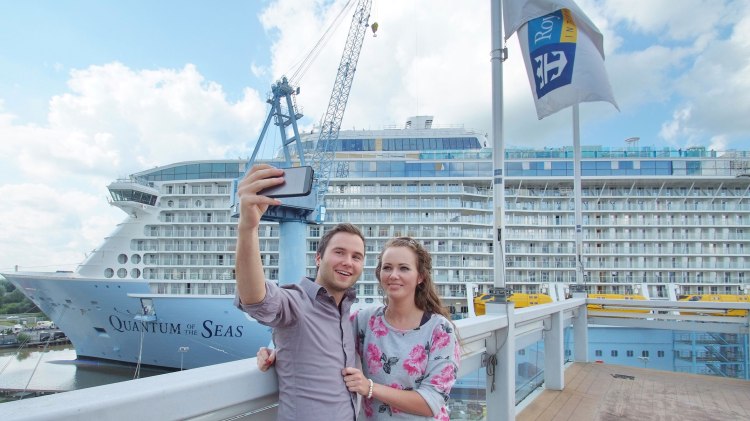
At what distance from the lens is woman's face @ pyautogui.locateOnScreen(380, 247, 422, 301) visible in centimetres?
172

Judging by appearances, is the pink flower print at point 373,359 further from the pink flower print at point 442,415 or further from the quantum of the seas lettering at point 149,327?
the quantum of the seas lettering at point 149,327

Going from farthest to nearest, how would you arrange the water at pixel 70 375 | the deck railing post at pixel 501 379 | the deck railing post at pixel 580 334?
the water at pixel 70 375 < the deck railing post at pixel 580 334 < the deck railing post at pixel 501 379

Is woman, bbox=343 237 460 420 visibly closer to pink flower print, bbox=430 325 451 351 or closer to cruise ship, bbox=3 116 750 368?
pink flower print, bbox=430 325 451 351

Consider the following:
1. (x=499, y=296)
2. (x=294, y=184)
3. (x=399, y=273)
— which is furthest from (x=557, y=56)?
(x=294, y=184)

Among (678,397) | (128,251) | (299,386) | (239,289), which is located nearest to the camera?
(239,289)

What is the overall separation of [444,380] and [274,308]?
0.71 meters

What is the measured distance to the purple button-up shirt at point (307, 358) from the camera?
1291 mm

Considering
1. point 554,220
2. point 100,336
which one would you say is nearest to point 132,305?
point 100,336

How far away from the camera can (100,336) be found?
2247 centimetres

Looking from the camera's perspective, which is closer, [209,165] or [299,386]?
[299,386]

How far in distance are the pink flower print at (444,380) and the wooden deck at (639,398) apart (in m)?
2.59

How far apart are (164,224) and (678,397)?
2789cm

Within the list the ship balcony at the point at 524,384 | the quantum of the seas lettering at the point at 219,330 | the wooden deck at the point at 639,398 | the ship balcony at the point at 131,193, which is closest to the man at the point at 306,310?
the ship balcony at the point at 524,384

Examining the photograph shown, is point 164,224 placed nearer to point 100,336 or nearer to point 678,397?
point 100,336
